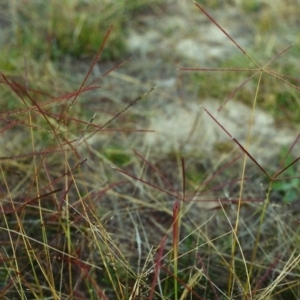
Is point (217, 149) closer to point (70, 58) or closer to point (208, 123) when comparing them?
point (208, 123)

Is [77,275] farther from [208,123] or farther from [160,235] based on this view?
[208,123]

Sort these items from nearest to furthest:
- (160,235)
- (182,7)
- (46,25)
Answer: (160,235) → (46,25) → (182,7)

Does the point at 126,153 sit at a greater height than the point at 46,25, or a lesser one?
lesser

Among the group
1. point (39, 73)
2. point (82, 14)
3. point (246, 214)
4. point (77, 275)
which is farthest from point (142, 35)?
point (77, 275)

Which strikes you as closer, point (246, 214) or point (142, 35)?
point (246, 214)

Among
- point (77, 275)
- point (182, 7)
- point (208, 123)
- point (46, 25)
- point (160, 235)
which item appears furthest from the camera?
point (182, 7)

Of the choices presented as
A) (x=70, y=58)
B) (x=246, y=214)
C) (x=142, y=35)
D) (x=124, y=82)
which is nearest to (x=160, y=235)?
(x=246, y=214)
